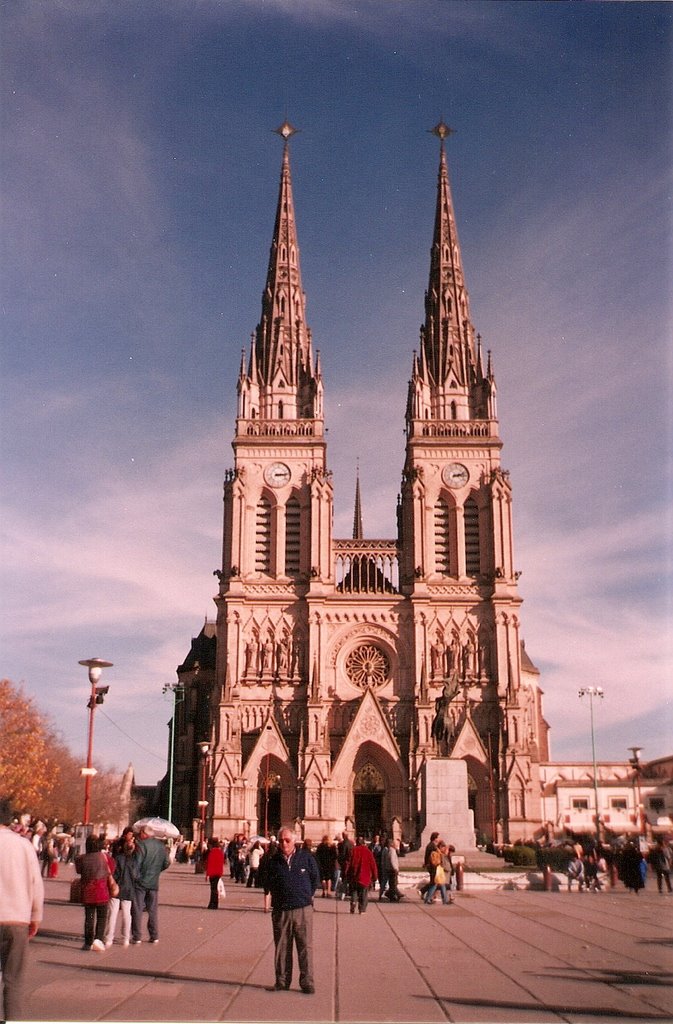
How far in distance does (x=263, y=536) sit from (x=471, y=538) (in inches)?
515

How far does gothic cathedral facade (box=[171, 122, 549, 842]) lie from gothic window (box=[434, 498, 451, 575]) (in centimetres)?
13

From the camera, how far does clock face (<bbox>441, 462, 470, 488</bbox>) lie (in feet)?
225

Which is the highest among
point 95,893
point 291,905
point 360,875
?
point 291,905

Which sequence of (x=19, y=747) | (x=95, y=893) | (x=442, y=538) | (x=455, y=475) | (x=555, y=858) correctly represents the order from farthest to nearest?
(x=455, y=475), (x=442, y=538), (x=19, y=747), (x=555, y=858), (x=95, y=893)

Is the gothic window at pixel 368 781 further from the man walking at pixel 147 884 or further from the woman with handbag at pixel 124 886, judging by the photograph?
the man walking at pixel 147 884

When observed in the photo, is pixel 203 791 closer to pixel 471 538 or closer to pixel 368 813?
pixel 368 813

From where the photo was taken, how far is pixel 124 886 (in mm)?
15906

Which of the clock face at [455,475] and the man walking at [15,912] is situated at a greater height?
the clock face at [455,475]

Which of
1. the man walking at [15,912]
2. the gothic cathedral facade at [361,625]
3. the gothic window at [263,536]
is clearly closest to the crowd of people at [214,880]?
the man walking at [15,912]

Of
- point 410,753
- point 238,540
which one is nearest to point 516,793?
point 410,753

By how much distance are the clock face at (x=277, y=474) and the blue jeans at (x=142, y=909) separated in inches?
2075

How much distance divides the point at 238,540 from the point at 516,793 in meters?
22.2

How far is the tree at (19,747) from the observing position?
54031 millimetres

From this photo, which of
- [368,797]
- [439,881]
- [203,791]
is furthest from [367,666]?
[439,881]
